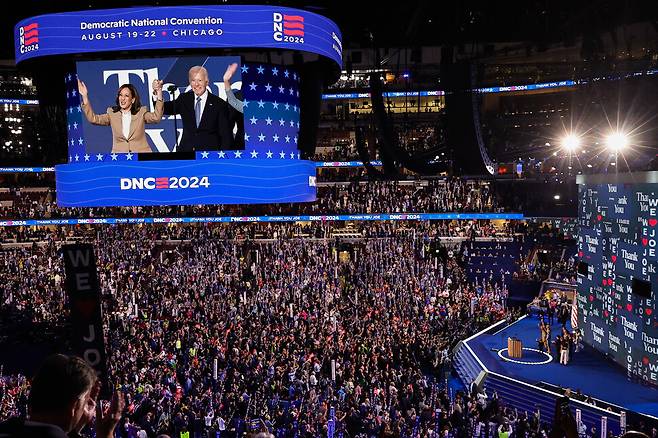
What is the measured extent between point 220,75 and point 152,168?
4363 mm

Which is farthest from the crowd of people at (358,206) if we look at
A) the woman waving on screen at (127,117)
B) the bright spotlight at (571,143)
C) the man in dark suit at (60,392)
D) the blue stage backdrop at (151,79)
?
the man in dark suit at (60,392)

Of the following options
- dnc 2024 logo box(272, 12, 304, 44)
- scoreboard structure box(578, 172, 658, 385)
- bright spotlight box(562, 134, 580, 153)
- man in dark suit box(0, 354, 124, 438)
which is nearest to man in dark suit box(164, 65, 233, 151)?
dnc 2024 logo box(272, 12, 304, 44)

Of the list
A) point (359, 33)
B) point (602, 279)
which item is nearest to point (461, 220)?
point (359, 33)

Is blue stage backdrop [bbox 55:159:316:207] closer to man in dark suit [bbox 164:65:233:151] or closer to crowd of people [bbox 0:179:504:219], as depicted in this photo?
man in dark suit [bbox 164:65:233:151]

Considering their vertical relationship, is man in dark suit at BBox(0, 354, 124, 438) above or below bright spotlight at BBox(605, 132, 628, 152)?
below

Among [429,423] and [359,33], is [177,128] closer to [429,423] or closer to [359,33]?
[429,423]

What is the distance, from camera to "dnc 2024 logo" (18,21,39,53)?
20.6m

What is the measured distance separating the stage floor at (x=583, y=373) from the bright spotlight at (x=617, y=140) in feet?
25.7

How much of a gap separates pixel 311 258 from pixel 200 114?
530 inches

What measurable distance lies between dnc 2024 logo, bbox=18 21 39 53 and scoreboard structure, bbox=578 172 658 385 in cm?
2106

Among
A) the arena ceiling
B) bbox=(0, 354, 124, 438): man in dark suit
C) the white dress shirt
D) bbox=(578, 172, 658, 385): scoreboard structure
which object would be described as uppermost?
the arena ceiling

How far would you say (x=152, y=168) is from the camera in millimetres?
21250

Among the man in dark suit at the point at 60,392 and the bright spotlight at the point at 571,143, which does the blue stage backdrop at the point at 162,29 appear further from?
the man in dark suit at the point at 60,392

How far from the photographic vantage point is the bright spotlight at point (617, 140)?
20.9 meters
